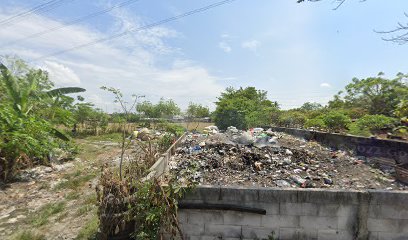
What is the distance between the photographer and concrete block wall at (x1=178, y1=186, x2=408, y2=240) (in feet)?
10.3

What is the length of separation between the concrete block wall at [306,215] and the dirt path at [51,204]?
1.97 metres

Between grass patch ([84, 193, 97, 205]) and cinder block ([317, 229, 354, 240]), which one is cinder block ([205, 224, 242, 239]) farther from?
grass patch ([84, 193, 97, 205])

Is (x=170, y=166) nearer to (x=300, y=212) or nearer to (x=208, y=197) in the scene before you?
(x=208, y=197)

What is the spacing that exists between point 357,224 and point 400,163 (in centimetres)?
393

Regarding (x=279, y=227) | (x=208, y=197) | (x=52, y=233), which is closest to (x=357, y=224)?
(x=279, y=227)

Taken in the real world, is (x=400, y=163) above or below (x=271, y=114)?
below

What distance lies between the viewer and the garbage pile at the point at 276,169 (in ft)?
16.0

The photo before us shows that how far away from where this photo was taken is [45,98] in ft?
29.8

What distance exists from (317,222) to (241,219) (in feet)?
2.97

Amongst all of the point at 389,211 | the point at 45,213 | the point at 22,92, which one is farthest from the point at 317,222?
the point at 22,92

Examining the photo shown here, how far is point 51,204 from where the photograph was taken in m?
5.18

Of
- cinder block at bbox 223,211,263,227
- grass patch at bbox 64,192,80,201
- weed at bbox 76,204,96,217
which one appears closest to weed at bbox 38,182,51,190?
grass patch at bbox 64,192,80,201

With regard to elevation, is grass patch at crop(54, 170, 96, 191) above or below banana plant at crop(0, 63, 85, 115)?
below

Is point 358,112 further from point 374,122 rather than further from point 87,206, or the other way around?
point 87,206
